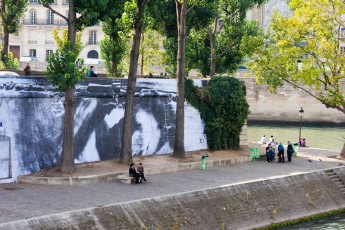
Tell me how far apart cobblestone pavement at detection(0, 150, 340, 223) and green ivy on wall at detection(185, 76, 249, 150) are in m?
3.53

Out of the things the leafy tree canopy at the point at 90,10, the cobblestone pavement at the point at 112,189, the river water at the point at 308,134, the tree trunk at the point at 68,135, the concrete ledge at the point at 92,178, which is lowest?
the river water at the point at 308,134

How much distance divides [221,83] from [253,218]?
1305 centimetres

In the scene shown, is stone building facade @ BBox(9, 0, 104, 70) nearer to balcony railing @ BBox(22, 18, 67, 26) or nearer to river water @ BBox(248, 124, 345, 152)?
balcony railing @ BBox(22, 18, 67, 26)

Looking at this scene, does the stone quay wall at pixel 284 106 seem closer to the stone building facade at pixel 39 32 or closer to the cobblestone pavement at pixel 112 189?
the stone building facade at pixel 39 32

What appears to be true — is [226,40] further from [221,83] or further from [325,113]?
[325,113]

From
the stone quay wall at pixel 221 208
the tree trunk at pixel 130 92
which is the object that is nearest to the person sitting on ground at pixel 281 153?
the stone quay wall at pixel 221 208

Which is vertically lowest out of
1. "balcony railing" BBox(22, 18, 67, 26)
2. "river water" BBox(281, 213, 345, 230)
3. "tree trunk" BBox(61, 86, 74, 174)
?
"river water" BBox(281, 213, 345, 230)

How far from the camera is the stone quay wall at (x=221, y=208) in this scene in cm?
2544

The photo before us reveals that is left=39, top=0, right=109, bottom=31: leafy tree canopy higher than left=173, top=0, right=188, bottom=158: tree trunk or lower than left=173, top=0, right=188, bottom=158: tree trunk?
higher

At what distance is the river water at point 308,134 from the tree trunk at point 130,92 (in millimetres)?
25654

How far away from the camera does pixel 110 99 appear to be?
36781mm

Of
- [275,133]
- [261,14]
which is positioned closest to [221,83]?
[275,133]

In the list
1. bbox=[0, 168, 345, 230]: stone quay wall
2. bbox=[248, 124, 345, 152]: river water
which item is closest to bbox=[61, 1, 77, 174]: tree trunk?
bbox=[0, 168, 345, 230]: stone quay wall

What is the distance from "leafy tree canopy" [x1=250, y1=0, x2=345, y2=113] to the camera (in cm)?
4400
